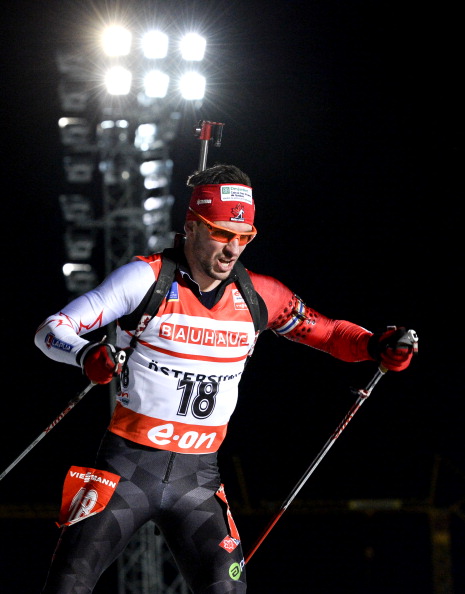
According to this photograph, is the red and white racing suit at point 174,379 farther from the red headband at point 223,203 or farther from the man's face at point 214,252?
the red headband at point 223,203

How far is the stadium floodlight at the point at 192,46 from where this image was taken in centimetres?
862

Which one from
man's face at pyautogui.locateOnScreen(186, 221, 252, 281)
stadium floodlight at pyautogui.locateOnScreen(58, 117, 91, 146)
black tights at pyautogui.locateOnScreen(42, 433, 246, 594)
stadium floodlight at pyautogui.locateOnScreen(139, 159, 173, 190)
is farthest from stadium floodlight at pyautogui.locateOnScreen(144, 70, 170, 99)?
black tights at pyautogui.locateOnScreen(42, 433, 246, 594)

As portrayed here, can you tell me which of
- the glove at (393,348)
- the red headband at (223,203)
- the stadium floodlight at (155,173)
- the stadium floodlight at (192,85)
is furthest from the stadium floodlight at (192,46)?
the glove at (393,348)

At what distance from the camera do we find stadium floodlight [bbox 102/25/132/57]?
835cm

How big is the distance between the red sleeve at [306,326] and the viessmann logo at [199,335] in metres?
0.36

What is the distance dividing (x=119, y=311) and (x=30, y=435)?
378 inches

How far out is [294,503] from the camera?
35.2ft

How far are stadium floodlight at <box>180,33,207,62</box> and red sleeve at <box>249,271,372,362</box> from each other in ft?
17.1

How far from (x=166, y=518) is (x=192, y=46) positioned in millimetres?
6201

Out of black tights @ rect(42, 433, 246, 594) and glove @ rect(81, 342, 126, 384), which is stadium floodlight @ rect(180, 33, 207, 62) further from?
glove @ rect(81, 342, 126, 384)

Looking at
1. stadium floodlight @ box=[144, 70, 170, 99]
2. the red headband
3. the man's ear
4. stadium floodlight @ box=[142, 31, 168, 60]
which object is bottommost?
stadium floodlight @ box=[144, 70, 170, 99]

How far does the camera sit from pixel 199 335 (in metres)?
3.66

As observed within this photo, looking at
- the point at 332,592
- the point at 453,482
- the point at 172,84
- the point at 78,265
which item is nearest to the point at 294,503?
the point at 332,592

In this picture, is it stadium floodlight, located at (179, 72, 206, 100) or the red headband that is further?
stadium floodlight, located at (179, 72, 206, 100)
